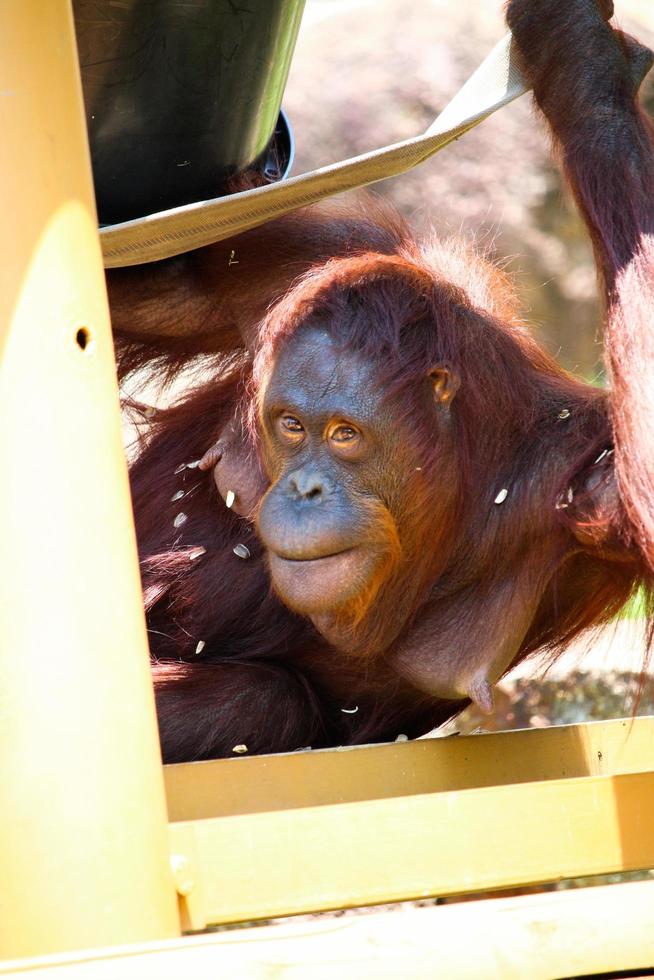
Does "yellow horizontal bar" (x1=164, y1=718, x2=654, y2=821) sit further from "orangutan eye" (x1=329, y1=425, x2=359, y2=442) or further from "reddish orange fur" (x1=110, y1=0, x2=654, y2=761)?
"orangutan eye" (x1=329, y1=425, x2=359, y2=442)

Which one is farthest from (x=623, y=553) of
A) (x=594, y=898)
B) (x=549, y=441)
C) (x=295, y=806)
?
(x=594, y=898)

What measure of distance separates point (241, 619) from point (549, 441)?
0.99m

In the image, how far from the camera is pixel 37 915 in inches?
57.6

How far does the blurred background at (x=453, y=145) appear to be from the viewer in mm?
9219

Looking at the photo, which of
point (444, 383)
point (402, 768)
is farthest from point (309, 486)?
point (402, 768)

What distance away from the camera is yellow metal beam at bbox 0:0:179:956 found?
4.87ft

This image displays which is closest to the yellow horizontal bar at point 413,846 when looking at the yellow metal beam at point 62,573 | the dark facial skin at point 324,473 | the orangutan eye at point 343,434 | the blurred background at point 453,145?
the yellow metal beam at point 62,573

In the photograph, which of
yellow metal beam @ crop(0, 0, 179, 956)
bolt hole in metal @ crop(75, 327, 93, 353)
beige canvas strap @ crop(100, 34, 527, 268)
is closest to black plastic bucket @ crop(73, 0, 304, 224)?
beige canvas strap @ crop(100, 34, 527, 268)

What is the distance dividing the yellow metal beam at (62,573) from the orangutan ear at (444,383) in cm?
142

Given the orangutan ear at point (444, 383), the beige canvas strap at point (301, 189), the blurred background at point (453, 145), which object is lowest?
the orangutan ear at point (444, 383)

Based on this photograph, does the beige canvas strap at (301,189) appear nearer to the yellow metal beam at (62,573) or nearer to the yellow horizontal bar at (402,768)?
the yellow metal beam at (62,573)

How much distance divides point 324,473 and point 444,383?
38cm

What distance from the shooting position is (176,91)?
2613 millimetres

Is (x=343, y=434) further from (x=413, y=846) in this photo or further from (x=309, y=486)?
(x=413, y=846)
